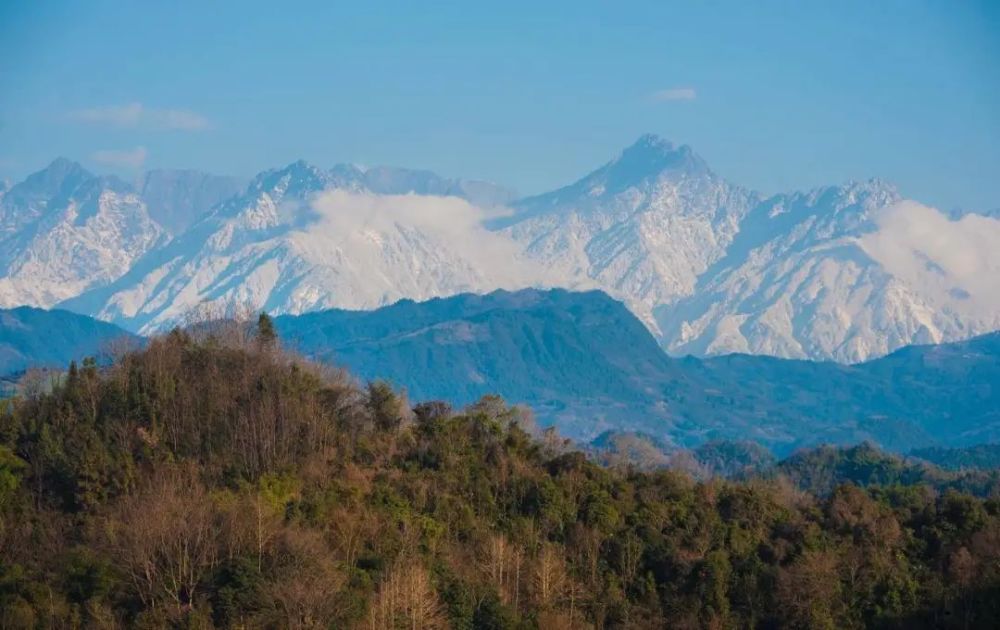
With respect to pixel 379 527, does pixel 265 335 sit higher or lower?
higher

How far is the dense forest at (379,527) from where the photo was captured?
176 feet

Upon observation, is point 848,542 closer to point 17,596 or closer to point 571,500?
point 571,500

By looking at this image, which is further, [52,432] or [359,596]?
[52,432]

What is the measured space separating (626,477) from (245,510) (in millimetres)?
24565

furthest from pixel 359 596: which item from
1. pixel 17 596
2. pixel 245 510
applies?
pixel 17 596

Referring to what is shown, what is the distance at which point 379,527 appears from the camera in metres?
61.1

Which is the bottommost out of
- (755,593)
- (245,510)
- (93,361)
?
(755,593)

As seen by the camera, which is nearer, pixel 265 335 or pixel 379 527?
pixel 379 527

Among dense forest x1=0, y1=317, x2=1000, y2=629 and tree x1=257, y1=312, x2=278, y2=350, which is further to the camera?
tree x1=257, y1=312, x2=278, y2=350

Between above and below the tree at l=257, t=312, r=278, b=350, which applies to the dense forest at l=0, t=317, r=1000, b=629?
below

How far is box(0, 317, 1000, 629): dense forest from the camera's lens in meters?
53.7

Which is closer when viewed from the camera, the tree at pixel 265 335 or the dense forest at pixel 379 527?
the dense forest at pixel 379 527

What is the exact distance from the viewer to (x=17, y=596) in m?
51.5

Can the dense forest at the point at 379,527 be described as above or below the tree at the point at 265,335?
below
